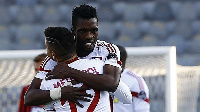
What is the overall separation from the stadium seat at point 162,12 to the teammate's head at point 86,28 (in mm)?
4209

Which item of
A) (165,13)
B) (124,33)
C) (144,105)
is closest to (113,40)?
(124,33)

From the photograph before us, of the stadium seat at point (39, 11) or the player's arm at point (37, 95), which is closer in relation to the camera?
the player's arm at point (37, 95)

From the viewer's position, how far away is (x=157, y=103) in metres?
5.08

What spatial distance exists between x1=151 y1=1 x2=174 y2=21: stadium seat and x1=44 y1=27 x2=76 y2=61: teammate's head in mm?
4516

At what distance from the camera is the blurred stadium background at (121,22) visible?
693 cm

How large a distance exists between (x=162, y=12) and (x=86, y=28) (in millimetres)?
4345

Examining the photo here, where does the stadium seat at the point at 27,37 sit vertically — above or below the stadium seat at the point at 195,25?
below

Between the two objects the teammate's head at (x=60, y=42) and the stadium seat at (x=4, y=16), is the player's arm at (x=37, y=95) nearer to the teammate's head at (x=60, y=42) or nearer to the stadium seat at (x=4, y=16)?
the teammate's head at (x=60, y=42)

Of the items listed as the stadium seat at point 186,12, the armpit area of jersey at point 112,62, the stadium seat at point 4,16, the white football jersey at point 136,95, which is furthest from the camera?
the stadium seat at point 186,12

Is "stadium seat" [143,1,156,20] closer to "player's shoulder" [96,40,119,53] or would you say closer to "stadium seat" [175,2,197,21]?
"stadium seat" [175,2,197,21]

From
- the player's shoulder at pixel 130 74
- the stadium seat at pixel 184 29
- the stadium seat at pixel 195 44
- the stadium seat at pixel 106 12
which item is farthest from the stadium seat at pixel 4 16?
the player's shoulder at pixel 130 74

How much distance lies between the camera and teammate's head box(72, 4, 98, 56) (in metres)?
2.97

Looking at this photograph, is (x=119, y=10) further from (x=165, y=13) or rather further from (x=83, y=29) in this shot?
(x=83, y=29)

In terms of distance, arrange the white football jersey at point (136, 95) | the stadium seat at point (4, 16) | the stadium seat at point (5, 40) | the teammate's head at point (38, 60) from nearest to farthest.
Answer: the white football jersey at point (136, 95) → the teammate's head at point (38, 60) → the stadium seat at point (5, 40) → the stadium seat at point (4, 16)
